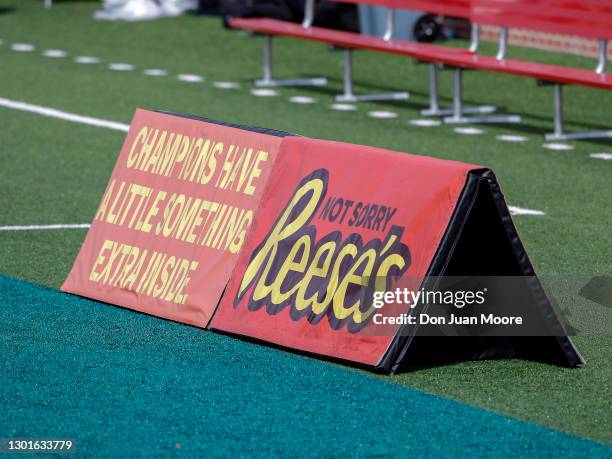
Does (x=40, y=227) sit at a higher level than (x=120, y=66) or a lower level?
higher

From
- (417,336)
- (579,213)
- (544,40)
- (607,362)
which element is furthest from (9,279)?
(544,40)

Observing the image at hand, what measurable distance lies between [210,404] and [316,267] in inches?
39.0

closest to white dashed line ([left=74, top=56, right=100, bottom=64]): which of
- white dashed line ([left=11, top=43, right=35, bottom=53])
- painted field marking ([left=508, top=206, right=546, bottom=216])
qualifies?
white dashed line ([left=11, top=43, right=35, bottom=53])

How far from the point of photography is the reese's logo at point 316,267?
6.19 metres

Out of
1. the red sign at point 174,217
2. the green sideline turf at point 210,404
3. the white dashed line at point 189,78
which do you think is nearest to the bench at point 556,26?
the white dashed line at point 189,78

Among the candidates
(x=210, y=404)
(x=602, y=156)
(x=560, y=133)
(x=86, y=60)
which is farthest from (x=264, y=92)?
(x=210, y=404)

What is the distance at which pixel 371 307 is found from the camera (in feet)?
20.2

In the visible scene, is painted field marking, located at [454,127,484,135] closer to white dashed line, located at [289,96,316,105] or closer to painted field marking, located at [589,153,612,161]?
painted field marking, located at [589,153,612,161]

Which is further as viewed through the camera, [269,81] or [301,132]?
[269,81]

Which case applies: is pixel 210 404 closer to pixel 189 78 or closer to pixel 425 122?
pixel 425 122

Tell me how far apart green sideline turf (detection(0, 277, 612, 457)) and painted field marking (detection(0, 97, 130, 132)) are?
6131 mm

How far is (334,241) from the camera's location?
6426 millimetres

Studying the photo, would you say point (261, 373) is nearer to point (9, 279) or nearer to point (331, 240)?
point (331, 240)

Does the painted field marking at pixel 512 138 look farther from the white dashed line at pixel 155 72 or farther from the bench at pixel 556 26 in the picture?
the white dashed line at pixel 155 72
